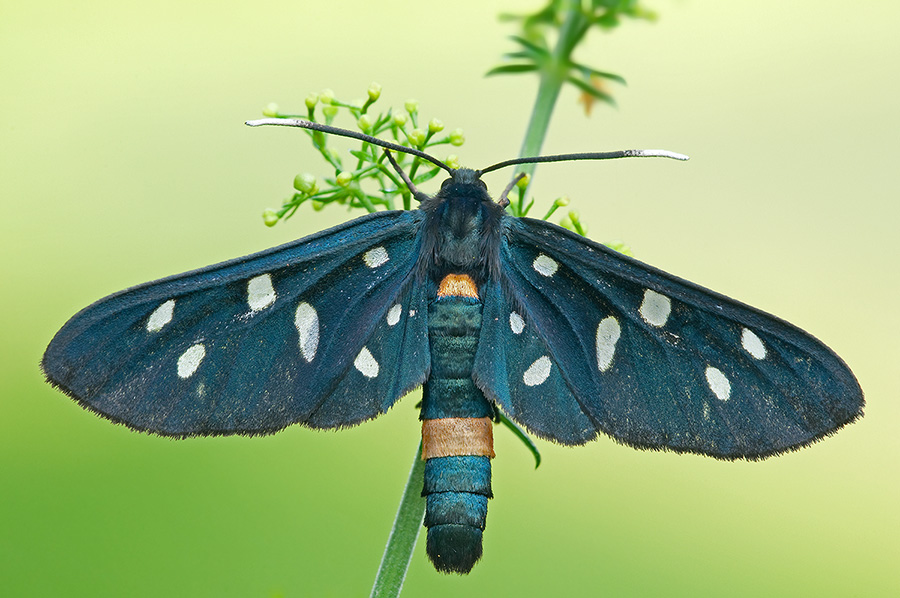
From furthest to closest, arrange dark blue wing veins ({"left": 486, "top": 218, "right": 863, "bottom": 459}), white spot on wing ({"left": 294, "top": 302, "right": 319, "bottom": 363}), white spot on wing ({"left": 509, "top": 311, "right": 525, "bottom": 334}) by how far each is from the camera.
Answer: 1. white spot on wing ({"left": 509, "top": 311, "right": 525, "bottom": 334})
2. white spot on wing ({"left": 294, "top": 302, "right": 319, "bottom": 363})
3. dark blue wing veins ({"left": 486, "top": 218, "right": 863, "bottom": 459})

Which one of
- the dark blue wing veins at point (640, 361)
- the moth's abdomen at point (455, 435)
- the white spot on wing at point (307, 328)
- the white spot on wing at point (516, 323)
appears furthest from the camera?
the white spot on wing at point (516, 323)

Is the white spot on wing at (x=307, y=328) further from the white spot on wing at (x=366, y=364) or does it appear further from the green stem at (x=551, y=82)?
the green stem at (x=551, y=82)

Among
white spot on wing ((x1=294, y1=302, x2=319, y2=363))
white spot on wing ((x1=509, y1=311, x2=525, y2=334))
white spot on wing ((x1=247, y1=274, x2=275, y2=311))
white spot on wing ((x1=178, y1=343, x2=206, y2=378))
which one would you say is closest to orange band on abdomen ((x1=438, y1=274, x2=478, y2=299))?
white spot on wing ((x1=509, y1=311, x2=525, y2=334))

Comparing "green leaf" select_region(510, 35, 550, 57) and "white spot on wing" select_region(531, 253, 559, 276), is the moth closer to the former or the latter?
"white spot on wing" select_region(531, 253, 559, 276)

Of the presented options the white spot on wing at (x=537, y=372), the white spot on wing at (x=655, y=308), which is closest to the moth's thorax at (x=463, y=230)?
the white spot on wing at (x=537, y=372)

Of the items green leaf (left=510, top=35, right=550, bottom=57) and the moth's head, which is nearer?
the moth's head

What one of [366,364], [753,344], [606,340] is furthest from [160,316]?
[753,344]

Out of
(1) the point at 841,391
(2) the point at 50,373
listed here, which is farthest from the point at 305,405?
(1) the point at 841,391

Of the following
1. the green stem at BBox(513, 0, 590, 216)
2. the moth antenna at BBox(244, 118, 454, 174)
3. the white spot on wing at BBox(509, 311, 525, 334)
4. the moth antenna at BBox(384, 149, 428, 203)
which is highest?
the green stem at BBox(513, 0, 590, 216)
